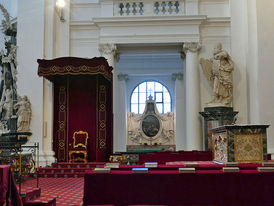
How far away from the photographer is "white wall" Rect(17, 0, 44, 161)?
12.7 metres

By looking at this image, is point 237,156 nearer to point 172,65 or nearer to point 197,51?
point 197,51

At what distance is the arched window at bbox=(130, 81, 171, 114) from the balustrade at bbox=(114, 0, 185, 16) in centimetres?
646

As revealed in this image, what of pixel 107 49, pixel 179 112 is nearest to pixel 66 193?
pixel 107 49

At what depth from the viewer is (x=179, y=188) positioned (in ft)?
14.6

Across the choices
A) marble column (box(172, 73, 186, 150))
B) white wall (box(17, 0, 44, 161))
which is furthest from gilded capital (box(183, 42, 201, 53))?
marble column (box(172, 73, 186, 150))

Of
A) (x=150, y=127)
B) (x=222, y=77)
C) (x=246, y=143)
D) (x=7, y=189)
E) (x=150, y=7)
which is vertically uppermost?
(x=150, y=7)

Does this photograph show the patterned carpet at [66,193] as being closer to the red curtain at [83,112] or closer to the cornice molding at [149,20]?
the red curtain at [83,112]

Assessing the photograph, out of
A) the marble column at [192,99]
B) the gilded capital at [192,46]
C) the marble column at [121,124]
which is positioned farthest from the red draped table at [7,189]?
the marble column at [121,124]

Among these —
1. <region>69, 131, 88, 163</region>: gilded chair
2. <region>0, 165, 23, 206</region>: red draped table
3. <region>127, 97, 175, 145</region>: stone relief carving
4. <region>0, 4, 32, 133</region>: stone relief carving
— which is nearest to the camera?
<region>0, 165, 23, 206</region>: red draped table

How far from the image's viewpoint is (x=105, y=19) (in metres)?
13.5

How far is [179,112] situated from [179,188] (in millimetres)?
14023

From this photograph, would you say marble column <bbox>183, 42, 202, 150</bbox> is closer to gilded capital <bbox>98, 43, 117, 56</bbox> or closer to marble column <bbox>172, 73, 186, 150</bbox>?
gilded capital <bbox>98, 43, 117, 56</bbox>

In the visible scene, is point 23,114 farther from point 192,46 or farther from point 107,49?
point 192,46

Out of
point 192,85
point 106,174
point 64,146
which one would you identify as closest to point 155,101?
point 192,85
